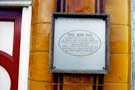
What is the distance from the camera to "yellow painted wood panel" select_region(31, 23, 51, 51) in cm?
231

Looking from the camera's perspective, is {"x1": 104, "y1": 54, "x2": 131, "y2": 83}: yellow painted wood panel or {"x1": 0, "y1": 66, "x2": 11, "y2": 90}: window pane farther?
{"x1": 0, "y1": 66, "x2": 11, "y2": 90}: window pane

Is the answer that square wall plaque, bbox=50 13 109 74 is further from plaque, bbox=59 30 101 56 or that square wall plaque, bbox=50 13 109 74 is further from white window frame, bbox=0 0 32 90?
white window frame, bbox=0 0 32 90

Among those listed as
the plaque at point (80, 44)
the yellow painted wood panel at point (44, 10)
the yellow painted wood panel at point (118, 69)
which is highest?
the yellow painted wood panel at point (44, 10)

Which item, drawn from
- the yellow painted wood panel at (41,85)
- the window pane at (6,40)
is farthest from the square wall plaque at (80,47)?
the window pane at (6,40)

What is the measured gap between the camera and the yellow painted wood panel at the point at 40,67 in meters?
2.28

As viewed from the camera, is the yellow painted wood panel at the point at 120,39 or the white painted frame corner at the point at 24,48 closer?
the yellow painted wood panel at the point at 120,39

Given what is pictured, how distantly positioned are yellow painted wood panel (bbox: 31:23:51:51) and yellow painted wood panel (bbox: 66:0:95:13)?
226 mm

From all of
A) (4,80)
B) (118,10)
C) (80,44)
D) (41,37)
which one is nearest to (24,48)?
(41,37)

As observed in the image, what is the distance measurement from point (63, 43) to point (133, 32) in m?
0.56

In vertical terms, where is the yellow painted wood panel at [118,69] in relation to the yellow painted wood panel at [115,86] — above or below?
above

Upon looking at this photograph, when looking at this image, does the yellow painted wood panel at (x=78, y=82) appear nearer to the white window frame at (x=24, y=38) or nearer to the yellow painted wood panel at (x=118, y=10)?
the white window frame at (x=24, y=38)

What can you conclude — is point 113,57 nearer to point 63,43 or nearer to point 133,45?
point 133,45

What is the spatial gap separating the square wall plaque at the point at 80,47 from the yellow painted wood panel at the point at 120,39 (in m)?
0.08

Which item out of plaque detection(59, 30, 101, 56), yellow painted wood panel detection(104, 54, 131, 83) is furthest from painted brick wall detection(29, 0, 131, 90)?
plaque detection(59, 30, 101, 56)
